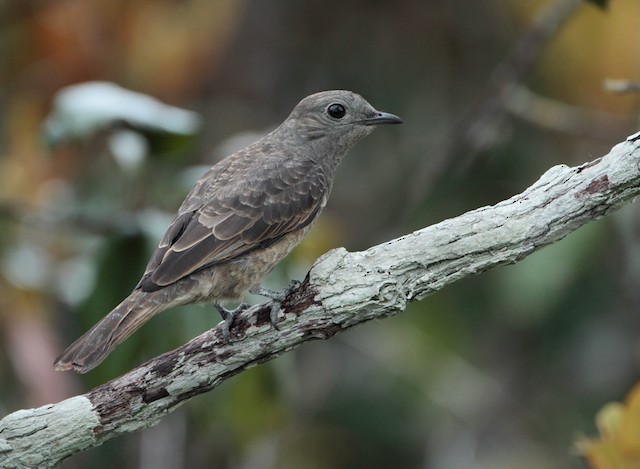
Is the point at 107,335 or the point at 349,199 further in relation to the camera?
the point at 349,199

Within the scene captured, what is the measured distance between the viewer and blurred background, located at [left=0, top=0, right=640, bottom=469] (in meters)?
5.95

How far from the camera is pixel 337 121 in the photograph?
5844 millimetres

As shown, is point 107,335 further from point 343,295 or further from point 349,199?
point 349,199

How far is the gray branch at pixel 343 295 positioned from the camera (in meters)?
3.84

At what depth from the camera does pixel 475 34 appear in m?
9.35

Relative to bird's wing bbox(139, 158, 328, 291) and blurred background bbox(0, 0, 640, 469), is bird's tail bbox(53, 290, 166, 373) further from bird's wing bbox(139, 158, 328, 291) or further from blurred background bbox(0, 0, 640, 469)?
blurred background bbox(0, 0, 640, 469)

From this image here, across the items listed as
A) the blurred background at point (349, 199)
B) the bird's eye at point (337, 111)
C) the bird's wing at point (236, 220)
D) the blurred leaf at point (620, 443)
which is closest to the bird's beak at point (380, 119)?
the bird's eye at point (337, 111)

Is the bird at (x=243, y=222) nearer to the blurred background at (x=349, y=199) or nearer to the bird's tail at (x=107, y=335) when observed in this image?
the bird's tail at (x=107, y=335)

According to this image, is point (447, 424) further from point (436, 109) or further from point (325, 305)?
point (325, 305)

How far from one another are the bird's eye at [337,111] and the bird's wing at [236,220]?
47 cm

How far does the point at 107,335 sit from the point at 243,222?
2.92ft

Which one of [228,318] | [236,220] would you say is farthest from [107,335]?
[236,220]

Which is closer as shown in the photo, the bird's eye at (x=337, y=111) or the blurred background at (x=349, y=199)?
the bird's eye at (x=337, y=111)

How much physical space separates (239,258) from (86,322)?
1.09 m
